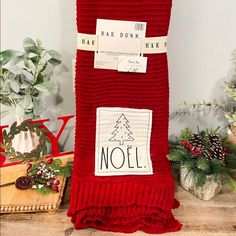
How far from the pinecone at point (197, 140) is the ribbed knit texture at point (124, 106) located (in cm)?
8

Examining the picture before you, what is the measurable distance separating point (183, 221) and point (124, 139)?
21 centimetres

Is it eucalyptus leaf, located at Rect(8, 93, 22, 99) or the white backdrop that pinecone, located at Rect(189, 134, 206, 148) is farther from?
eucalyptus leaf, located at Rect(8, 93, 22, 99)

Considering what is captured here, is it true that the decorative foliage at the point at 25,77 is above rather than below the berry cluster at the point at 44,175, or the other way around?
above

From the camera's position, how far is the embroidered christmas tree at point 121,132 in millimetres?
719

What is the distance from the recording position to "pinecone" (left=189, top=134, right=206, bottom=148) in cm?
73

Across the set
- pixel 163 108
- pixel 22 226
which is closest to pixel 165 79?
pixel 163 108

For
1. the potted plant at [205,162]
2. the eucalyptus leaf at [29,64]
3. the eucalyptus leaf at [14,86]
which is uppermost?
the eucalyptus leaf at [29,64]

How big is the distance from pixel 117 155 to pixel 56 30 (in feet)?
1.13

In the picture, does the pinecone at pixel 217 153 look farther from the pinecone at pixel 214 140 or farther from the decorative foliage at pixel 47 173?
the decorative foliage at pixel 47 173

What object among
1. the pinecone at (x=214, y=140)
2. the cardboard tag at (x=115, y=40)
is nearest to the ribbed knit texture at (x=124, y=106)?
the cardboard tag at (x=115, y=40)

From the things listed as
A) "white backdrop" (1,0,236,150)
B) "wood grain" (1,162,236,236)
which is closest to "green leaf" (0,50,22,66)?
"white backdrop" (1,0,236,150)

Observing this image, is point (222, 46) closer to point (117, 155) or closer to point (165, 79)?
point (165, 79)

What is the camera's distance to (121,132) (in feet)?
2.37

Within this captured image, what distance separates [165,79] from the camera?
70 centimetres
